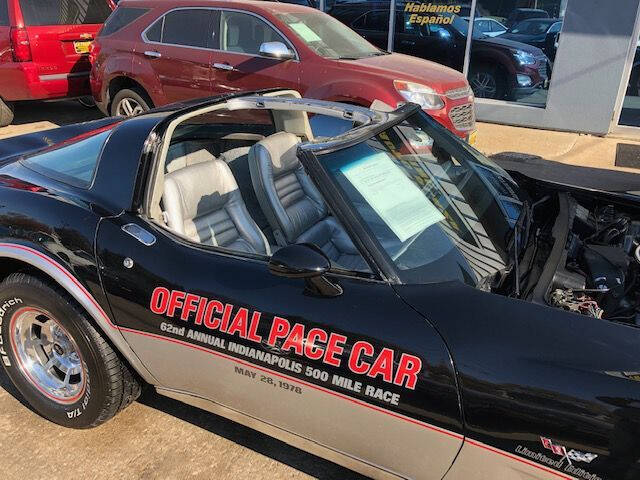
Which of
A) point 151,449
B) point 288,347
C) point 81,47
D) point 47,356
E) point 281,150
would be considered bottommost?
point 151,449

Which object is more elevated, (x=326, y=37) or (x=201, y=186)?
(x=326, y=37)

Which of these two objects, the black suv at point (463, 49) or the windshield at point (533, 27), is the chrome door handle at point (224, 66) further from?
the windshield at point (533, 27)

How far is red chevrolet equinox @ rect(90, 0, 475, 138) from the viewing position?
216 inches

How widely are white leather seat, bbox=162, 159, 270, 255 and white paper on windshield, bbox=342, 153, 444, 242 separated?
30.0 inches

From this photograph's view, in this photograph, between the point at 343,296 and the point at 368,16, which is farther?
the point at 368,16

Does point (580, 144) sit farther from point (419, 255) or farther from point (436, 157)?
point (419, 255)

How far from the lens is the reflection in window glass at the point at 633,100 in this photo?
780 cm

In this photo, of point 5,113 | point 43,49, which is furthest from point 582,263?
point 5,113

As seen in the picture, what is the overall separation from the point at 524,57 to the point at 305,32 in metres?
4.02

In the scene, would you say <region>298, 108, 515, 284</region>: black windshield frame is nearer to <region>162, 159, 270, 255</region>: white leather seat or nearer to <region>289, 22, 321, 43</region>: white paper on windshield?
<region>162, 159, 270, 255</region>: white leather seat

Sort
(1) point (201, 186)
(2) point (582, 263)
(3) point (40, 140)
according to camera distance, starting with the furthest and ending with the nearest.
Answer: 1. (3) point (40, 140)
2. (1) point (201, 186)
3. (2) point (582, 263)

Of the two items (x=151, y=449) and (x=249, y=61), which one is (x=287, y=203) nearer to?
(x=151, y=449)

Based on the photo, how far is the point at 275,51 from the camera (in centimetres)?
552

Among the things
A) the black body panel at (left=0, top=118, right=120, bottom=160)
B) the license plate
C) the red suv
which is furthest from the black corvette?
the license plate
